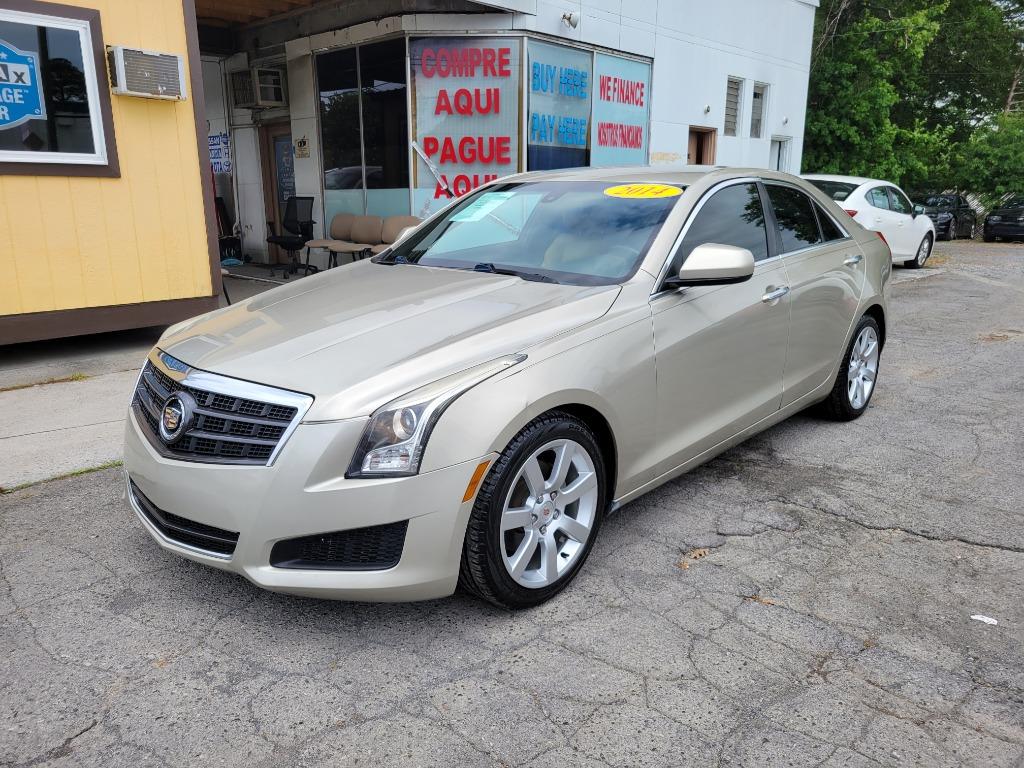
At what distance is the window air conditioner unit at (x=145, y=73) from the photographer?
662 centimetres

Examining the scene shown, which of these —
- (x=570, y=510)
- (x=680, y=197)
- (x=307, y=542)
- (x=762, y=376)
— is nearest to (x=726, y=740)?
(x=570, y=510)

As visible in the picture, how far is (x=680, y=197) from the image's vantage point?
376 cm

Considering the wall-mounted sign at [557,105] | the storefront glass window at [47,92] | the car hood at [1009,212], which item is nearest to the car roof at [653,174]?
the storefront glass window at [47,92]

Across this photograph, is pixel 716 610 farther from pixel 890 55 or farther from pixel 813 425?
pixel 890 55

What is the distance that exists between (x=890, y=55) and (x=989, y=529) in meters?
23.3

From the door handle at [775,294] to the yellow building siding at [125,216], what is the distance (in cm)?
551

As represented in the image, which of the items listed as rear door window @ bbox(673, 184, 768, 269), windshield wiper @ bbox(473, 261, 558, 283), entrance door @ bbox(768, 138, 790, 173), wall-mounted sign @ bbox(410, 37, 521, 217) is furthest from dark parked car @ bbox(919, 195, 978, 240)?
windshield wiper @ bbox(473, 261, 558, 283)

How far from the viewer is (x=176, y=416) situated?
2783 mm

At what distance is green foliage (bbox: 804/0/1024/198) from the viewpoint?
21891mm

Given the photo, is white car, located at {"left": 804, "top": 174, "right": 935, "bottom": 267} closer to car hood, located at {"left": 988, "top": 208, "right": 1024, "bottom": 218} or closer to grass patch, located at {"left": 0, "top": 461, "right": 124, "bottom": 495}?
grass patch, located at {"left": 0, "top": 461, "right": 124, "bottom": 495}

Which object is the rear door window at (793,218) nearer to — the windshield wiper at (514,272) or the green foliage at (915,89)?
the windshield wiper at (514,272)

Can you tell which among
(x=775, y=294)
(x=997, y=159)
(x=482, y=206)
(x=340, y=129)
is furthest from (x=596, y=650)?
(x=997, y=159)

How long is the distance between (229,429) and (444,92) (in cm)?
927

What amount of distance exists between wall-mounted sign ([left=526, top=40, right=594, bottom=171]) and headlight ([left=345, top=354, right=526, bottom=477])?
9107mm
